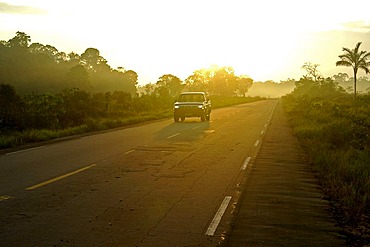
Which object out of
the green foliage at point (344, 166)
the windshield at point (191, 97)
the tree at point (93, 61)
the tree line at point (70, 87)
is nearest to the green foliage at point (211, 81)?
the tree line at point (70, 87)

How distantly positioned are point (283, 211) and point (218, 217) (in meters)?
1.16

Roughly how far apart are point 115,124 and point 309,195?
22263mm

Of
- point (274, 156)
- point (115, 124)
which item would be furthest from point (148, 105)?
point (274, 156)

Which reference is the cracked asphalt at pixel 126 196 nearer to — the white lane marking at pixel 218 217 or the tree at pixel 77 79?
the white lane marking at pixel 218 217

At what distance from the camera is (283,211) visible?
7.32m

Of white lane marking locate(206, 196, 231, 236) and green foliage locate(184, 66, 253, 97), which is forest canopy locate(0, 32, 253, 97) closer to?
green foliage locate(184, 66, 253, 97)

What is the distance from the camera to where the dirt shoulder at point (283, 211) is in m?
5.86

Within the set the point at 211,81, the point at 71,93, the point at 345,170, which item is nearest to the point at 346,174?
the point at 345,170

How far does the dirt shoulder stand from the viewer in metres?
5.86

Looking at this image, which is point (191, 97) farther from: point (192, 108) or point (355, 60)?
point (355, 60)

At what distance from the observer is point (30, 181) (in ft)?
32.3

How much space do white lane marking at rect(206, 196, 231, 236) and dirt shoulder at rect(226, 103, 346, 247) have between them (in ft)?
0.87


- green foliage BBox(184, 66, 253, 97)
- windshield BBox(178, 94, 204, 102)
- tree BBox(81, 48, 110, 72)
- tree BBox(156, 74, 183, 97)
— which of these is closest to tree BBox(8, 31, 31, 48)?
tree BBox(81, 48, 110, 72)

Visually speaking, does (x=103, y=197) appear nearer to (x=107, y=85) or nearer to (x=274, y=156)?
(x=274, y=156)
